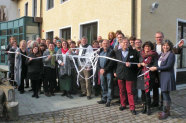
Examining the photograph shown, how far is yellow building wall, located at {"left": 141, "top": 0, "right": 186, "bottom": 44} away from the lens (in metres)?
7.10

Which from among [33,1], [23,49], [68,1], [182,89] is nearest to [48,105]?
[23,49]

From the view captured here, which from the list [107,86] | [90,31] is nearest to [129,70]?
[107,86]

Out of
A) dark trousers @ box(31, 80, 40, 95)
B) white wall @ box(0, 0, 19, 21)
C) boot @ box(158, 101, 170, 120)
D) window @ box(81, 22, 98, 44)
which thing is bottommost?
boot @ box(158, 101, 170, 120)

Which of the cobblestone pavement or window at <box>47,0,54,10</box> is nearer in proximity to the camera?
the cobblestone pavement

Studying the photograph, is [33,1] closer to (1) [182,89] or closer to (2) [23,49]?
(2) [23,49]

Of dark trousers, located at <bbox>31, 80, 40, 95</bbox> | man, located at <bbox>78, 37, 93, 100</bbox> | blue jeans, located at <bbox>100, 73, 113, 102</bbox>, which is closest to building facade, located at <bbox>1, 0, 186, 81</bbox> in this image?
man, located at <bbox>78, 37, 93, 100</bbox>

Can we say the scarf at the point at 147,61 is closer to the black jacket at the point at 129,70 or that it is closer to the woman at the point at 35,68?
the black jacket at the point at 129,70

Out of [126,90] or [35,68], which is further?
[35,68]

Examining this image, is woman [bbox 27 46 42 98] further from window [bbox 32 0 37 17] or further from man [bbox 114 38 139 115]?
window [bbox 32 0 37 17]

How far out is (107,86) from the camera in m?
5.93

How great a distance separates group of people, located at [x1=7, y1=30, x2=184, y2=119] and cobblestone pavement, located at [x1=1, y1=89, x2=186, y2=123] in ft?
0.64

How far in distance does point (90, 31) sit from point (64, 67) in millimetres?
3782

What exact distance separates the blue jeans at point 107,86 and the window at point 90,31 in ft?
12.9

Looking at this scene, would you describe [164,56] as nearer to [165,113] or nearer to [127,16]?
[165,113]
